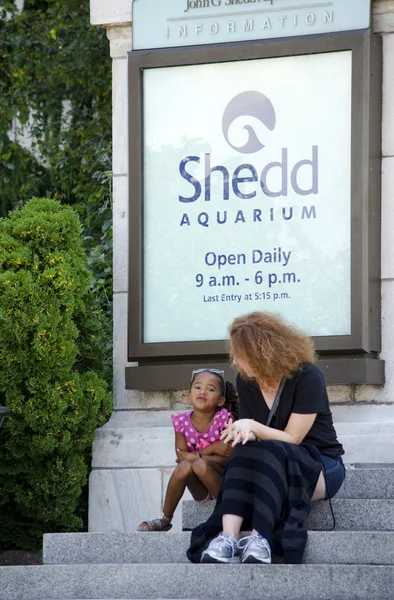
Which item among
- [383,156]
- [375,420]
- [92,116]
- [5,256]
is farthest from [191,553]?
[92,116]

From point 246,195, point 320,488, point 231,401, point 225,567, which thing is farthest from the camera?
point 246,195

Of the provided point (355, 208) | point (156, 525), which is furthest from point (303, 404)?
point (355, 208)

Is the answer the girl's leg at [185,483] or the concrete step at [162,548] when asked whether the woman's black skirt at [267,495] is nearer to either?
the concrete step at [162,548]

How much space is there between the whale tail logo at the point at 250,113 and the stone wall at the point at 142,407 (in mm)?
705

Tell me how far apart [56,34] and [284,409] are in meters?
8.11

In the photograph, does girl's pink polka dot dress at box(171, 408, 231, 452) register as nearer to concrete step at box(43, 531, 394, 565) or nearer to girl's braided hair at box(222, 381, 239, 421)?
girl's braided hair at box(222, 381, 239, 421)

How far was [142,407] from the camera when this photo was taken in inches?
320

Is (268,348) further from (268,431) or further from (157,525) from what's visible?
(157,525)

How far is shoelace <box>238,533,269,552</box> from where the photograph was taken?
573 centimetres

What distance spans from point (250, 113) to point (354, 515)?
9.20 ft

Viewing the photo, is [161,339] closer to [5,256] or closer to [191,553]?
[5,256]

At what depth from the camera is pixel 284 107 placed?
7.91 metres

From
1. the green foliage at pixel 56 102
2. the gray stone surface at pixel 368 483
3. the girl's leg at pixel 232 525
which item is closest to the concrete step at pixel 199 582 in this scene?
the girl's leg at pixel 232 525

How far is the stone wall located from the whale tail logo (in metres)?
0.71
